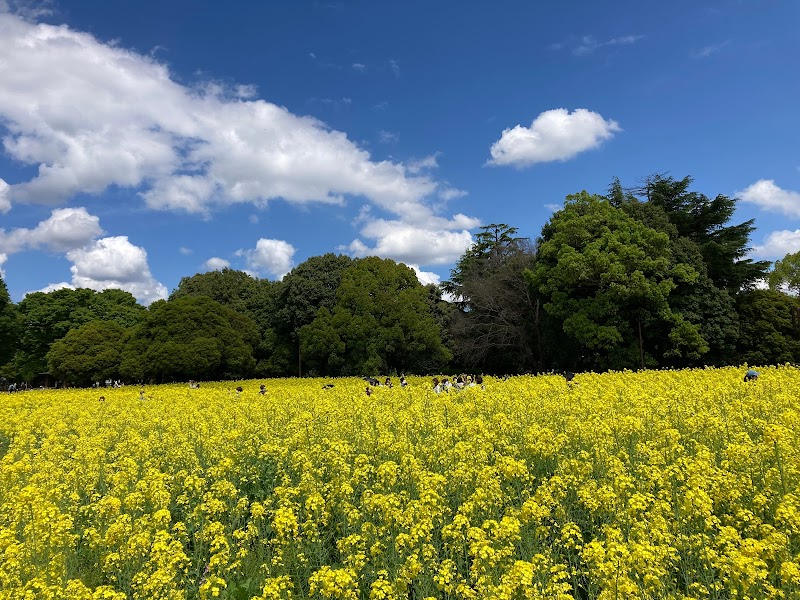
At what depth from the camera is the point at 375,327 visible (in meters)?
36.2

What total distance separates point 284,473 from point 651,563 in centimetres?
513

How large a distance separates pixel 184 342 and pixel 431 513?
36160 millimetres

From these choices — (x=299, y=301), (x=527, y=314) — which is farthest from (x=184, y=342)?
(x=527, y=314)

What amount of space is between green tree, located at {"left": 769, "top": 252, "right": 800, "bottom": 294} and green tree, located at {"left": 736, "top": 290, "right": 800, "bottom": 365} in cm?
1616

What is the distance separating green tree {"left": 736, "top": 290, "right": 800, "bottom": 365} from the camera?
116 feet

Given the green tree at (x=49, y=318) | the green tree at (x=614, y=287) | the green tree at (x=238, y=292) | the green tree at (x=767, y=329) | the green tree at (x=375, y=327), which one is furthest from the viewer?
the green tree at (x=49, y=318)

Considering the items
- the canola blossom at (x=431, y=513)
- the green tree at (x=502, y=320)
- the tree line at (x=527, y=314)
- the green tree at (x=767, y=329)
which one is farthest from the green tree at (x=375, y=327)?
the canola blossom at (x=431, y=513)

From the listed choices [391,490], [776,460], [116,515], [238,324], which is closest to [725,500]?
[776,460]

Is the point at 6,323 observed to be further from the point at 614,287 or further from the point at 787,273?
the point at 787,273

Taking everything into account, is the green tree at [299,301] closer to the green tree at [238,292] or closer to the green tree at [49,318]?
the green tree at [238,292]

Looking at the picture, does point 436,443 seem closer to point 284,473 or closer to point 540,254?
point 284,473

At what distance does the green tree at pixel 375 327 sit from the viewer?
36.0m

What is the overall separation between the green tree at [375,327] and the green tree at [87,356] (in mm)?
17743

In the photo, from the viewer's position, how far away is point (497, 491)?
541cm
